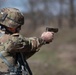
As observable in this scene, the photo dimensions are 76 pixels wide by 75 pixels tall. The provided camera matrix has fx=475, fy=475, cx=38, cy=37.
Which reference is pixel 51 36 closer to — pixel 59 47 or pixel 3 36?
pixel 3 36

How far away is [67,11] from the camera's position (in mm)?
53719

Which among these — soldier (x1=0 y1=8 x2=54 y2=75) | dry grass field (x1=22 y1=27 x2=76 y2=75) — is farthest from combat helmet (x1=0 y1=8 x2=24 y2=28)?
dry grass field (x1=22 y1=27 x2=76 y2=75)

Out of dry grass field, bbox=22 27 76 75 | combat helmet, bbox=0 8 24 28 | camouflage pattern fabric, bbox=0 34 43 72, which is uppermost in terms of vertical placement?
combat helmet, bbox=0 8 24 28

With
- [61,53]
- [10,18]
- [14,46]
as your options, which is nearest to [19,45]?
[14,46]

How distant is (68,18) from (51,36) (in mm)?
45913

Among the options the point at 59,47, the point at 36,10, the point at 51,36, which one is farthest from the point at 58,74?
the point at 36,10

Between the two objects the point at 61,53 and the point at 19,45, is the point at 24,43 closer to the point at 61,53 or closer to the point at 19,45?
the point at 19,45

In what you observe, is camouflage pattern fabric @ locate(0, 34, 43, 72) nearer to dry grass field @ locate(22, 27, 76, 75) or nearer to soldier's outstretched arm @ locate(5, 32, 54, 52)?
soldier's outstretched arm @ locate(5, 32, 54, 52)

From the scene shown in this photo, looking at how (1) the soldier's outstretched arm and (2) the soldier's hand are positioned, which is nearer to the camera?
(1) the soldier's outstretched arm

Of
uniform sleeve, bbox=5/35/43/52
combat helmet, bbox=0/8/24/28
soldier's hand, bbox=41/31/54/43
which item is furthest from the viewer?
soldier's hand, bbox=41/31/54/43

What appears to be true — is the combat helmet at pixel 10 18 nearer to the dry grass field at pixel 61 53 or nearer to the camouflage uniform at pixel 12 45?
the camouflage uniform at pixel 12 45

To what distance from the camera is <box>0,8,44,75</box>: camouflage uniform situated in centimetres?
574

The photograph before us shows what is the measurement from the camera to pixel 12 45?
5.71m

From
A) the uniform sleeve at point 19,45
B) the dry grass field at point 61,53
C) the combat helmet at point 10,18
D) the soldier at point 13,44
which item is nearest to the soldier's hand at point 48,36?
the soldier at point 13,44
